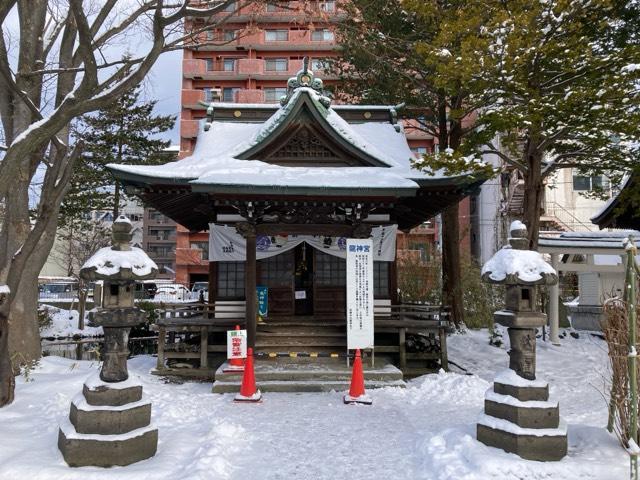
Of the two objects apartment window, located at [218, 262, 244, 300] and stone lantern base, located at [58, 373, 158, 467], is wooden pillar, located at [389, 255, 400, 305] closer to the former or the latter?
apartment window, located at [218, 262, 244, 300]

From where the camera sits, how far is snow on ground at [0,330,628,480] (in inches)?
195

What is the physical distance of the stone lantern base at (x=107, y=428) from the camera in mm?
5086

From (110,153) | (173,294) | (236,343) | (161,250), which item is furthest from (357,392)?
(161,250)

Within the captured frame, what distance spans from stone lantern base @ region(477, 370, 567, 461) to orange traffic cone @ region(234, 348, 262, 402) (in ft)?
13.4

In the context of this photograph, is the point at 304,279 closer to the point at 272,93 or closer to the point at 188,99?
the point at 272,93

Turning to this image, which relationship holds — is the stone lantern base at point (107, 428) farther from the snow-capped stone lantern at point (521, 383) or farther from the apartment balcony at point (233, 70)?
the apartment balcony at point (233, 70)

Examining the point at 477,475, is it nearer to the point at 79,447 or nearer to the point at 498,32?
the point at 79,447

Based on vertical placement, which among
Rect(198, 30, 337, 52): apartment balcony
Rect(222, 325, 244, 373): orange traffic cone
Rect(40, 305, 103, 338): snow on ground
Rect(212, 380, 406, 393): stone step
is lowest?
Rect(40, 305, 103, 338): snow on ground

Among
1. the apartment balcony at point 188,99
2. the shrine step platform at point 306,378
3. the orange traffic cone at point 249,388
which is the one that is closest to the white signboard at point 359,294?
the shrine step platform at point 306,378

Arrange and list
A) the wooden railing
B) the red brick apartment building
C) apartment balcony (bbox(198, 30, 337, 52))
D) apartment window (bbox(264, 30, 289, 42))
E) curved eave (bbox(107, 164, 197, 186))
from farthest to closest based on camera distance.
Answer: apartment window (bbox(264, 30, 289, 42)) → apartment balcony (bbox(198, 30, 337, 52)) → the red brick apartment building → the wooden railing → curved eave (bbox(107, 164, 197, 186))

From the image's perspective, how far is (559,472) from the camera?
490 centimetres

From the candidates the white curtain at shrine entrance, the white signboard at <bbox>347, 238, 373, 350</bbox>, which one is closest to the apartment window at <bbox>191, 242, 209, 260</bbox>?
the white curtain at shrine entrance

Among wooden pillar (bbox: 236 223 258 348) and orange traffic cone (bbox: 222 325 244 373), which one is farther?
wooden pillar (bbox: 236 223 258 348)

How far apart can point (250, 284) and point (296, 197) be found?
91.0 inches
